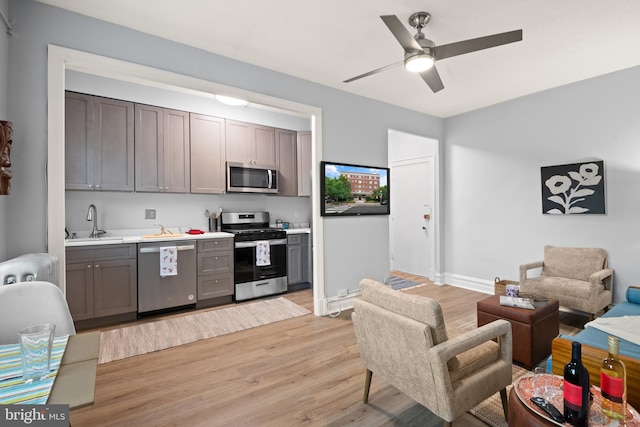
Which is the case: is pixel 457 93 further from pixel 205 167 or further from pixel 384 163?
pixel 205 167

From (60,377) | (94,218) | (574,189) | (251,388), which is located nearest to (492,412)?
(251,388)

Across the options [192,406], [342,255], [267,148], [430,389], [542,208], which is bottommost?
[192,406]

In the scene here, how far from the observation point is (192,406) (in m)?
2.07

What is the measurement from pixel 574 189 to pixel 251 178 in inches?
169

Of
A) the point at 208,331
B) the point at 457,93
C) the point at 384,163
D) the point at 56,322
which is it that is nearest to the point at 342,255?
the point at 384,163

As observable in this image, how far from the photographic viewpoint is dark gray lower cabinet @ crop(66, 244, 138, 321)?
329 centimetres

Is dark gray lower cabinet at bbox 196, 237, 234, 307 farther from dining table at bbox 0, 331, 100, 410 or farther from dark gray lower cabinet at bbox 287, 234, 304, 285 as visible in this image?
dining table at bbox 0, 331, 100, 410

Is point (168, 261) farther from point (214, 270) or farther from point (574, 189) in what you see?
point (574, 189)

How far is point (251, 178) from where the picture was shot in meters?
4.70

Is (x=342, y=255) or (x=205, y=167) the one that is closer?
(x=342, y=255)

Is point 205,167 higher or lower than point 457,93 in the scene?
lower

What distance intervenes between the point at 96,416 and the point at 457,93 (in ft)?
16.0

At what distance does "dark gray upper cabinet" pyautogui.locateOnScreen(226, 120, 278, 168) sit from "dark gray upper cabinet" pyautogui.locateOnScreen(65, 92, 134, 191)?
4.19ft

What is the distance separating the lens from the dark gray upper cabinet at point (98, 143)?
11.5 ft
